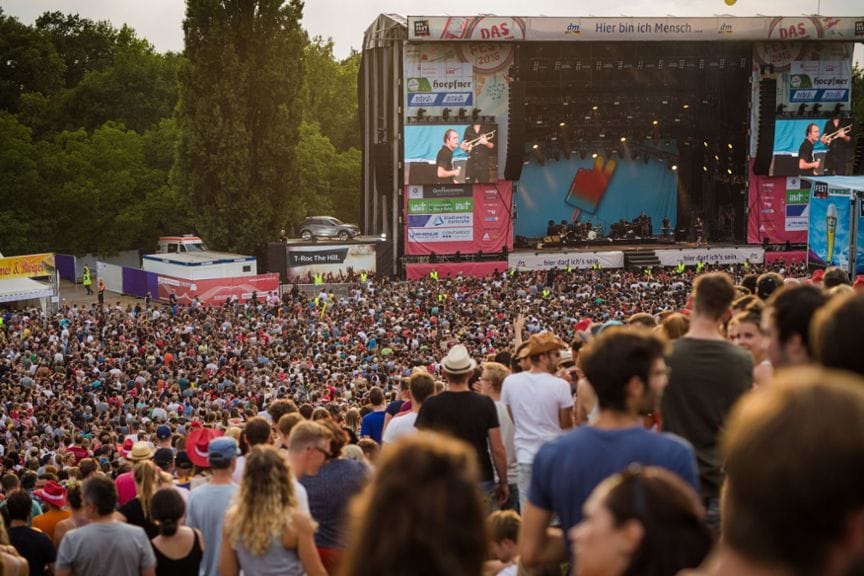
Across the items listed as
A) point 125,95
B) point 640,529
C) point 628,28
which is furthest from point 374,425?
point 125,95

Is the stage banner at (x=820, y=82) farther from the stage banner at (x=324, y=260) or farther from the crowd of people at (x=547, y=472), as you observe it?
the crowd of people at (x=547, y=472)

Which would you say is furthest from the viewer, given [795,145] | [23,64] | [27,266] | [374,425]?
[23,64]

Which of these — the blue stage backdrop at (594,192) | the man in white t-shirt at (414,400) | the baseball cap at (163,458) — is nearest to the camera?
the man in white t-shirt at (414,400)

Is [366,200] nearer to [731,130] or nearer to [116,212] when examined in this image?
[116,212]

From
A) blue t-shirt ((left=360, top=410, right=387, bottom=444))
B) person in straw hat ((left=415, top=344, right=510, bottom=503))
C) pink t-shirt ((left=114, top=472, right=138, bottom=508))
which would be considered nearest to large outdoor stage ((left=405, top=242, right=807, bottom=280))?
blue t-shirt ((left=360, top=410, right=387, bottom=444))

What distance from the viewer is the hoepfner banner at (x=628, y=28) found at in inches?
1412

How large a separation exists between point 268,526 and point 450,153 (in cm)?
3279

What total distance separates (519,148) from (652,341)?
34.0 metres

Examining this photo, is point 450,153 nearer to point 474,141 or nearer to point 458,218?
point 474,141

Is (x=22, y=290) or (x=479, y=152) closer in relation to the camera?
(x=22, y=290)

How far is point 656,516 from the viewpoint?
247 cm

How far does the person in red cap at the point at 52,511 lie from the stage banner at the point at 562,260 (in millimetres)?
30666

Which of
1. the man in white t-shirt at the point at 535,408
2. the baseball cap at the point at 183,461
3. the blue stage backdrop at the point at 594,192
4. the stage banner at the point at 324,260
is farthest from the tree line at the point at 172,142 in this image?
the man in white t-shirt at the point at 535,408

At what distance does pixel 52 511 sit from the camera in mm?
7332
